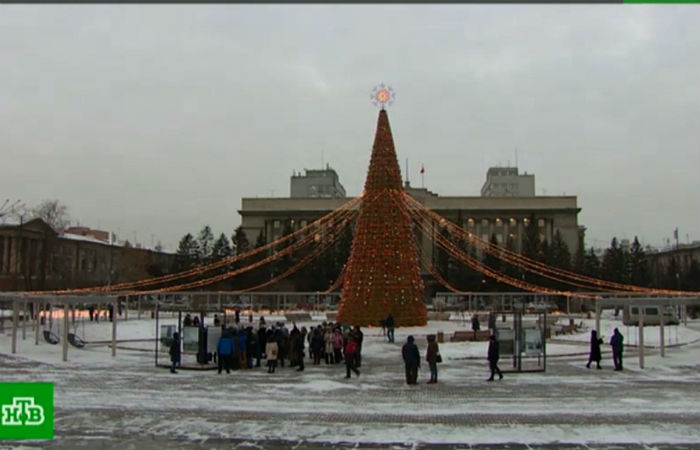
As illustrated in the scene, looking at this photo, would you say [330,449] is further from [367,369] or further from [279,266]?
[279,266]

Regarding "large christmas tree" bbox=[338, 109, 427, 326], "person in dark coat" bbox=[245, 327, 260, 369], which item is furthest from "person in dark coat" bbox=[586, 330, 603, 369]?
"large christmas tree" bbox=[338, 109, 427, 326]

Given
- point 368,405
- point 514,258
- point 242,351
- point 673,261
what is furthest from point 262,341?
point 673,261

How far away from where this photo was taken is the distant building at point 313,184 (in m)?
118

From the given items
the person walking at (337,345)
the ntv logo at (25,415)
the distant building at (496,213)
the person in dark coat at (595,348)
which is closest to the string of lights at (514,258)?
the person in dark coat at (595,348)

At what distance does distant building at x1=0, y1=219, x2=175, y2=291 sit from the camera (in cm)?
6222

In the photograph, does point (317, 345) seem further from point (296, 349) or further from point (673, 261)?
point (673, 261)

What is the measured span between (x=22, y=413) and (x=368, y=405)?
6.55 meters

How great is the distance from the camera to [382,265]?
30.3m

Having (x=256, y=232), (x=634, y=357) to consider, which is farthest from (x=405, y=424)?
(x=256, y=232)

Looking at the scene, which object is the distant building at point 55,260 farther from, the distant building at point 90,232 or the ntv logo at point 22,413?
the ntv logo at point 22,413

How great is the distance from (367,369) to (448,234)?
62318 millimetres

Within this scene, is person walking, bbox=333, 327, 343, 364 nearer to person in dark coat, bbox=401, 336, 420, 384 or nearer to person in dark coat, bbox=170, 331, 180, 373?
person in dark coat, bbox=401, 336, 420, 384

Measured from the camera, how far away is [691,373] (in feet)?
61.3

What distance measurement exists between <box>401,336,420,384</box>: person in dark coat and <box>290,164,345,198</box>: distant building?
10208 centimetres
